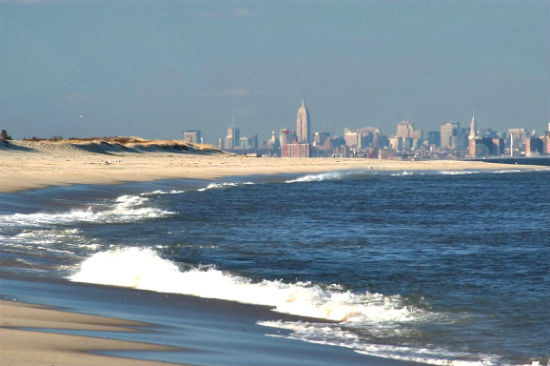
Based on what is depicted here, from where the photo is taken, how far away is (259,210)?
35844 mm

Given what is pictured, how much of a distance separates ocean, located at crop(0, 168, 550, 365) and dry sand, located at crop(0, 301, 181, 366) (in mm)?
2363

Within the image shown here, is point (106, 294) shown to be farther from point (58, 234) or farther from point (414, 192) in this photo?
point (414, 192)

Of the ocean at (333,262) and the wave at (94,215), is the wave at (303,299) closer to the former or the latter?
the ocean at (333,262)

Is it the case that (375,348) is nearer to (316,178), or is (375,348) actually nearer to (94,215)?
(94,215)

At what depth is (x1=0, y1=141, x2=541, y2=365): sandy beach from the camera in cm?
847

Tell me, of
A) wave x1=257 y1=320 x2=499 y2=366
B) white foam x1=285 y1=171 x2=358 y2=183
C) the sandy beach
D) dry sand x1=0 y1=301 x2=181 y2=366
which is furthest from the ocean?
white foam x1=285 y1=171 x2=358 y2=183

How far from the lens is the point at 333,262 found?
63.8 ft

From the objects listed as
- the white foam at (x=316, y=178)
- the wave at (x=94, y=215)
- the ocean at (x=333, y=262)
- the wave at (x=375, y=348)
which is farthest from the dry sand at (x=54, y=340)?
the white foam at (x=316, y=178)

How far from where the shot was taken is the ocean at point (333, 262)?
12.0m

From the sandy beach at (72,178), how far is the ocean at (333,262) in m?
2.59

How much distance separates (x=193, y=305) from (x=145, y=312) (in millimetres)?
1387

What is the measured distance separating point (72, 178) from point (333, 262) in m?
30.5

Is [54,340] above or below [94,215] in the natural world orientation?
above

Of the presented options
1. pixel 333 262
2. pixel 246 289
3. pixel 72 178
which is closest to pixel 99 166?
pixel 72 178
